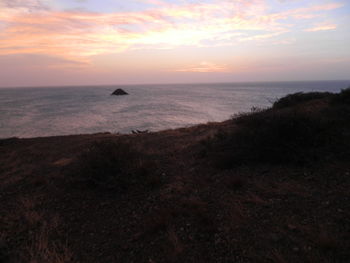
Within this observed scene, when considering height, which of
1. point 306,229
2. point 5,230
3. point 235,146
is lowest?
point 5,230

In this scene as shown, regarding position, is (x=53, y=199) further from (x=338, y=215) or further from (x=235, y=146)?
(x=338, y=215)

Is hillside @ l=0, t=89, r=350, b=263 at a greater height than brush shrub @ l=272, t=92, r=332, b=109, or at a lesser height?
lesser

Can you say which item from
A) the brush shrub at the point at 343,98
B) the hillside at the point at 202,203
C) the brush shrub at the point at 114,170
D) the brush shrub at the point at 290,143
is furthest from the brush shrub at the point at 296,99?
the brush shrub at the point at 114,170

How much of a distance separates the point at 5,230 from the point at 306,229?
198 inches

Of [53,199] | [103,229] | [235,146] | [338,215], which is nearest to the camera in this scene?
[338,215]

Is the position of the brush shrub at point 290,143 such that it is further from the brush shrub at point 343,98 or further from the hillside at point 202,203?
the brush shrub at point 343,98

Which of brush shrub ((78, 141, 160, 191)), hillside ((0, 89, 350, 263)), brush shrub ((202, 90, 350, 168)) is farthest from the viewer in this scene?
brush shrub ((202, 90, 350, 168))

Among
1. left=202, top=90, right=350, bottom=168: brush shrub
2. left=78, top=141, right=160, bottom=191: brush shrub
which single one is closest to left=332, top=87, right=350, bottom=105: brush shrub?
left=202, top=90, right=350, bottom=168: brush shrub

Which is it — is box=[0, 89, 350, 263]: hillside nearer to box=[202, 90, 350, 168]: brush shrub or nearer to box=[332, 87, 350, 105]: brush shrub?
box=[202, 90, 350, 168]: brush shrub

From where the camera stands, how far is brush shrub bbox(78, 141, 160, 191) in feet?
16.5

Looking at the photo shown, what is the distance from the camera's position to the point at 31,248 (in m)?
3.16

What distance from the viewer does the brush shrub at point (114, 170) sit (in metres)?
5.02

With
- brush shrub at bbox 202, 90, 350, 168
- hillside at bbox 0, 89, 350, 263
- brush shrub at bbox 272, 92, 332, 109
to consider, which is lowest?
hillside at bbox 0, 89, 350, 263

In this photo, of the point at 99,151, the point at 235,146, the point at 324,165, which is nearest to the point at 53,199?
the point at 99,151
